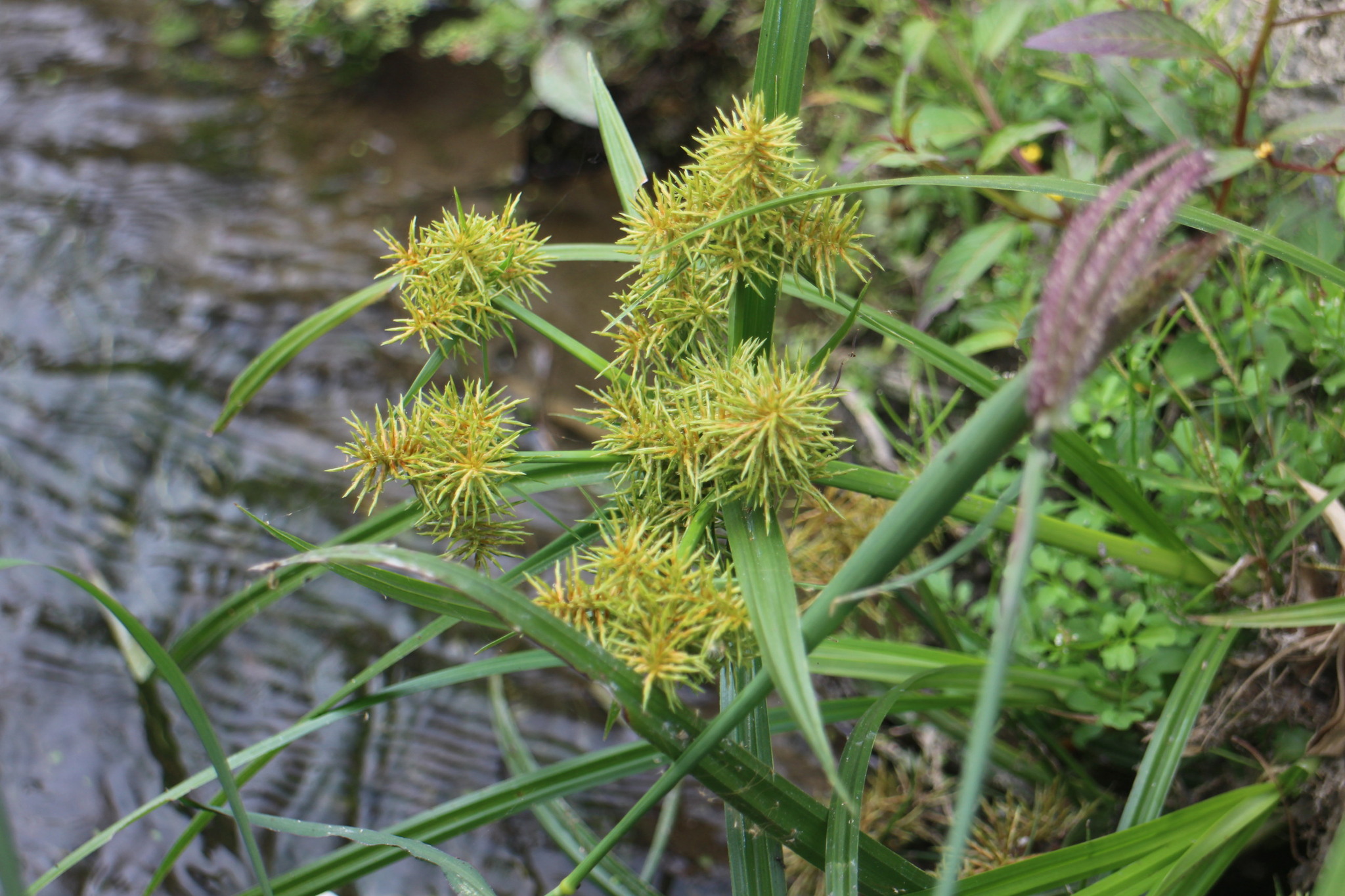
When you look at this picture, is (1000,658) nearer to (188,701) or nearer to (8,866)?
(8,866)

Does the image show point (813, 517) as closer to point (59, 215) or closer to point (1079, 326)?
point (1079, 326)

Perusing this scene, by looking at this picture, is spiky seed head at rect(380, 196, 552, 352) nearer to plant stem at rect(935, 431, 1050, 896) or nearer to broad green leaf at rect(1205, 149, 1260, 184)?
plant stem at rect(935, 431, 1050, 896)

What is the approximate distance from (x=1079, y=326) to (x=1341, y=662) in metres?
0.89

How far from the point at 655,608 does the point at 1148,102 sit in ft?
4.16

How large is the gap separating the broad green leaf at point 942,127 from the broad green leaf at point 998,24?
134mm

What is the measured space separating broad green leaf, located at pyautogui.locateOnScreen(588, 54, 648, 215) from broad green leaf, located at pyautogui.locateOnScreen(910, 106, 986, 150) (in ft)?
2.15

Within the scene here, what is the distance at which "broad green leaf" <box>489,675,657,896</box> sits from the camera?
1.07 m

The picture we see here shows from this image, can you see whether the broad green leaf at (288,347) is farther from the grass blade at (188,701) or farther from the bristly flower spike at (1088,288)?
the bristly flower spike at (1088,288)

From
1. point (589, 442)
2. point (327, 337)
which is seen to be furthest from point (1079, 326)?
point (327, 337)

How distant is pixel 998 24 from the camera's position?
1.50 meters

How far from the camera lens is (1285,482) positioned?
3.50 ft

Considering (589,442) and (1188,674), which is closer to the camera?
(1188,674)

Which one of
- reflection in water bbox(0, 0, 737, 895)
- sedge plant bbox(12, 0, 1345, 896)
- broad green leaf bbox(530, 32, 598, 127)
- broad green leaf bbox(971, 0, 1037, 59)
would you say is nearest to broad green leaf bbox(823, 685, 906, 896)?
sedge plant bbox(12, 0, 1345, 896)

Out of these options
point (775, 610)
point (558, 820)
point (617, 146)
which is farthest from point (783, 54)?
point (558, 820)
